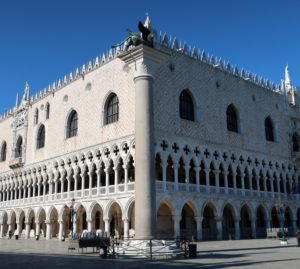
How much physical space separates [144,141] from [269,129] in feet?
73.5

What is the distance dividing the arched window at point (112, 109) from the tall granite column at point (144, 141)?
10.7 metres

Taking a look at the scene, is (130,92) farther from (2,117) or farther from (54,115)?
(2,117)

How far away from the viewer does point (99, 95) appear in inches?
1025

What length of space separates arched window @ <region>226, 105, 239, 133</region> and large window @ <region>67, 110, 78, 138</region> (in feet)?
38.6

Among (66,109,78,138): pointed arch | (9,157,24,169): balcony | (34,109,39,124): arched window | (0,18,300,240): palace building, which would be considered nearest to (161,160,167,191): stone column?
(0,18,300,240): palace building

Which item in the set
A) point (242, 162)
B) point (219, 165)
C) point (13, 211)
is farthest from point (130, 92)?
point (13, 211)

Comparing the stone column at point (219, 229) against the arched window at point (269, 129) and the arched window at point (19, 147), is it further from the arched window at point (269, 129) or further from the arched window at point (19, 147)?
the arched window at point (19, 147)

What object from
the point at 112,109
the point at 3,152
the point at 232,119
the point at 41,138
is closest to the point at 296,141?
the point at 232,119

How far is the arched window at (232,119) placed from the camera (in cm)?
2836

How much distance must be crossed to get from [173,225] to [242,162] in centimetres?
807

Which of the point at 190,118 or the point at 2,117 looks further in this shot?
the point at 2,117

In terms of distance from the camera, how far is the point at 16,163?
111 ft

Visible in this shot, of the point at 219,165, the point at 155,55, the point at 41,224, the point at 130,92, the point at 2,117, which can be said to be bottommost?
the point at 41,224

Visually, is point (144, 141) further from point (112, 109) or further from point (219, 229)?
point (219, 229)
